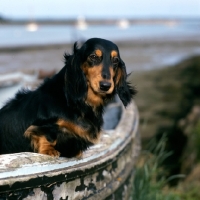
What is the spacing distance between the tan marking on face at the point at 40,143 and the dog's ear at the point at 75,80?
323mm

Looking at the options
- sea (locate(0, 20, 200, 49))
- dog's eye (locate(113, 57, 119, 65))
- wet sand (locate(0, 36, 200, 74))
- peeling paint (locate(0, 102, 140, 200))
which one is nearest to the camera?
peeling paint (locate(0, 102, 140, 200))

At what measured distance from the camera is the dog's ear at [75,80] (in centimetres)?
293

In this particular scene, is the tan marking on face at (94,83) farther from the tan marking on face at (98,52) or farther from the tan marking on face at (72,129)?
the tan marking on face at (72,129)

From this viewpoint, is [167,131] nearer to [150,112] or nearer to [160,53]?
[150,112]

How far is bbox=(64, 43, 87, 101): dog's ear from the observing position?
2929 millimetres

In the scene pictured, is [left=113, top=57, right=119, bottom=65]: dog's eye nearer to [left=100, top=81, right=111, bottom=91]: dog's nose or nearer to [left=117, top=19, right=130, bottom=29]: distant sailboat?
[left=100, top=81, right=111, bottom=91]: dog's nose

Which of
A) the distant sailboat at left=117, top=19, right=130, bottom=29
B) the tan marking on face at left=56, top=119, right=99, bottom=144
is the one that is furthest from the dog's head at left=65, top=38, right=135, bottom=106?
the distant sailboat at left=117, top=19, right=130, bottom=29

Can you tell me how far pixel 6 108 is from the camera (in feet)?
10.6

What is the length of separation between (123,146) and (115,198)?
0.44 meters

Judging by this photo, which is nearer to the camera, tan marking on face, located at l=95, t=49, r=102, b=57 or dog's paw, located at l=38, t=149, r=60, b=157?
dog's paw, located at l=38, t=149, r=60, b=157

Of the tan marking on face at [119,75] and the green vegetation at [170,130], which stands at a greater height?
the tan marking on face at [119,75]

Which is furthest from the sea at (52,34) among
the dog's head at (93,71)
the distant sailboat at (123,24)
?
the distant sailboat at (123,24)

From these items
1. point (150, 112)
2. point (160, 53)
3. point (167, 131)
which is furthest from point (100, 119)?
point (160, 53)

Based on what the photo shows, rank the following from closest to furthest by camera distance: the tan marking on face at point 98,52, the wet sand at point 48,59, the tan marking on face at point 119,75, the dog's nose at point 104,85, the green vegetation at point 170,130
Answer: the dog's nose at point 104,85
the tan marking on face at point 98,52
the tan marking on face at point 119,75
the green vegetation at point 170,130
the wet sand at point 48,59
